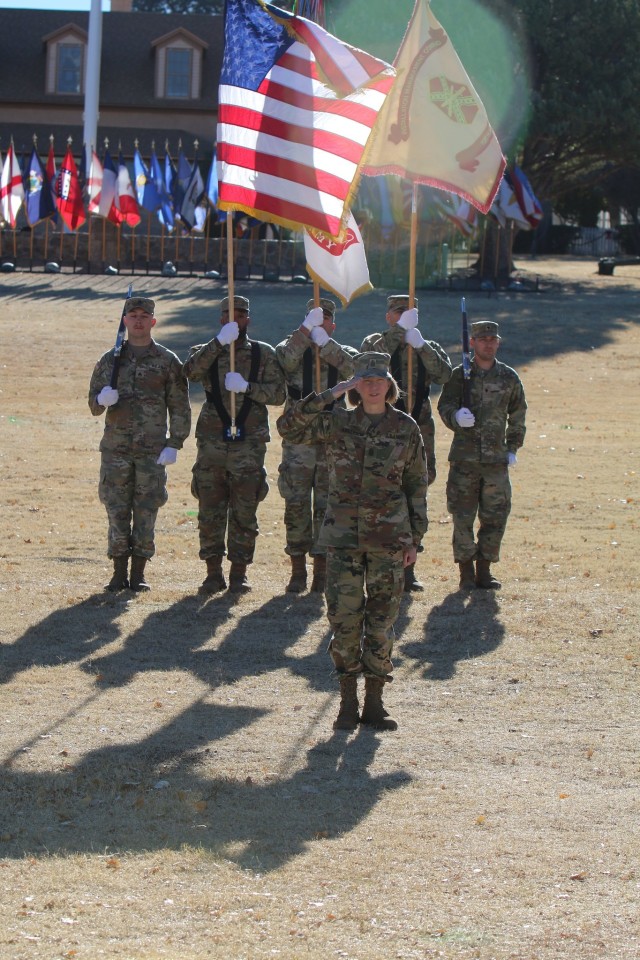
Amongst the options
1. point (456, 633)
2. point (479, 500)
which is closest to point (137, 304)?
point (479, 500)

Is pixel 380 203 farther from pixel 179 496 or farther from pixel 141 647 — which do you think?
pixel 141 647

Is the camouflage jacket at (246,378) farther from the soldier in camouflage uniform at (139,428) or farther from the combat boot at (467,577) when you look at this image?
the combat boot at (467,577)

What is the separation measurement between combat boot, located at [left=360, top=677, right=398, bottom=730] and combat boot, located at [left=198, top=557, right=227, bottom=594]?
10.4 feet

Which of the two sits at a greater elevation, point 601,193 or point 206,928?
point 601,193

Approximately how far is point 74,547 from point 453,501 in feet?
11.9

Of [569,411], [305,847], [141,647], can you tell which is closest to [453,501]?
[141,647]

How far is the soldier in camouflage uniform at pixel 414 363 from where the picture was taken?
1049 cm

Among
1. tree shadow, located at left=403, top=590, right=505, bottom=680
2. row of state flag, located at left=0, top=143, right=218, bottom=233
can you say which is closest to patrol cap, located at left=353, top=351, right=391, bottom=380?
tree shadow, located at left=403, top=590, right=505, bottom=680

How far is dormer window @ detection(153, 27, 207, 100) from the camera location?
157ft

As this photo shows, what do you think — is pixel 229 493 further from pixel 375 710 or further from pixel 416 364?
pixel 375 710

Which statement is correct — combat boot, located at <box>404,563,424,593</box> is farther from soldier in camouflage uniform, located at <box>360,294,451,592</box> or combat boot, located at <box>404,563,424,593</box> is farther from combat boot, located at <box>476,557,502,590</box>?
combat boot, located at <box>476,557,502,590</box>

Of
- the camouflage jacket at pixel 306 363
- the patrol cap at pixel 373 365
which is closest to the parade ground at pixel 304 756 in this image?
the camouflage jacket at pixel 306 363

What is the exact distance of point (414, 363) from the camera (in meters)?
10.9

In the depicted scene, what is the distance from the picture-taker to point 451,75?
10.8m
